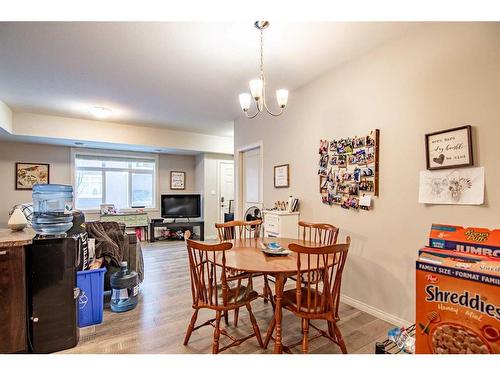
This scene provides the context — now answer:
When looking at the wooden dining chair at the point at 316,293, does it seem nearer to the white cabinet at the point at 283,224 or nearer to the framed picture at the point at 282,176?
the white cabinet at the point at 283,224

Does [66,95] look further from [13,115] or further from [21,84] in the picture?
[13,115]

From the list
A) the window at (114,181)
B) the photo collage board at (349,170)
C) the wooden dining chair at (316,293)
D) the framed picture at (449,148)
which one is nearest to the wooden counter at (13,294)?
the wooden dining chair at (316,293)

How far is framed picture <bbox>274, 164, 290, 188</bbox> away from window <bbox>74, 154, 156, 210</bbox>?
4156mm

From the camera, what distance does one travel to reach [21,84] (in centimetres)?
328

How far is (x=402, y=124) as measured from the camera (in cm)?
223

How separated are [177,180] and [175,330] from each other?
5.20m

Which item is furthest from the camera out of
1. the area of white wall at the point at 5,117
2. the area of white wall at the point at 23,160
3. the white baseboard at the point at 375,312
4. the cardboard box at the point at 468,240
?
the area of white wall at the point at 23,160

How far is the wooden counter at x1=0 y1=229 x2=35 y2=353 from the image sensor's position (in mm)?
1784

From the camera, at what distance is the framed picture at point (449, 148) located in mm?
1815

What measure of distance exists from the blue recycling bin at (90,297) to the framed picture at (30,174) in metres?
4.40

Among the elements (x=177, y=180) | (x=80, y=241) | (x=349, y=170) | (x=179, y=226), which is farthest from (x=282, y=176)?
(x=177, y=180)

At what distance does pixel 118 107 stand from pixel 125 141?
1.22m

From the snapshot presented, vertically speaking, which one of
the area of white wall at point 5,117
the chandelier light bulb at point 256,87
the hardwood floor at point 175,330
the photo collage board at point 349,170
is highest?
the area of white wall at point 5,117

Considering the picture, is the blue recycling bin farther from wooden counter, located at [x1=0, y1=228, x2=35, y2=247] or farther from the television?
the television
